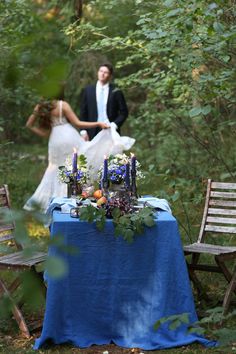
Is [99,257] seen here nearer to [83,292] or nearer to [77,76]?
[83,292]

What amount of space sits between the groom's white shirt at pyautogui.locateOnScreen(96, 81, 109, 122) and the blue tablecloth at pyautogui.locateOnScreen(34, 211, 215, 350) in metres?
5.10

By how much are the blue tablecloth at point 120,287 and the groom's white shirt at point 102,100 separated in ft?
16.7

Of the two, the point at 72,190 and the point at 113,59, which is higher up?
the point at 113,59

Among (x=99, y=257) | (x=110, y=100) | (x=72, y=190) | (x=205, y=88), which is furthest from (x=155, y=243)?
(x=110, y=100)

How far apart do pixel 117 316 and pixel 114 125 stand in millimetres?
4505

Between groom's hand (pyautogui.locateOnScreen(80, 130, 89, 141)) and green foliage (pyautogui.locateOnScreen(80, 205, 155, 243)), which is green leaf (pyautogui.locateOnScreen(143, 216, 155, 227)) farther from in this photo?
groom's hand (pyautogui.locateOnScreen(80, 130, 89, 141))

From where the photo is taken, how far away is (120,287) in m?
4.71

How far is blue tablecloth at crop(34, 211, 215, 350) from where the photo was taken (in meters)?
4.69

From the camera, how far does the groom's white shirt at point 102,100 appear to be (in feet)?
31.8

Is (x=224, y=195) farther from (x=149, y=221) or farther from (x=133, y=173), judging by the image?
(x=149, y=221)

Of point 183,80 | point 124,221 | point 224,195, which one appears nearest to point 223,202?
point 224,195

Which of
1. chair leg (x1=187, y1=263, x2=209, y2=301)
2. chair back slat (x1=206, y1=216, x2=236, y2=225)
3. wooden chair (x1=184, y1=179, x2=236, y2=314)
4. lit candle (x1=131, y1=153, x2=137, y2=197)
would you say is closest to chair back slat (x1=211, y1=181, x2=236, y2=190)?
wooden chair (x1=184, y1=179, x2=236, y2=314)

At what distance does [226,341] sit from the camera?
9.41 ft

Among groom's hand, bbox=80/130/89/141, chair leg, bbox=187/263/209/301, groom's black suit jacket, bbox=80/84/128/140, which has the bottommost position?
chair leg, bbox=187/263/209/301
